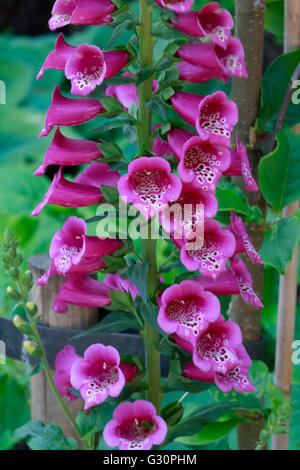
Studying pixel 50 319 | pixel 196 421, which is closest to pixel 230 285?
pixel 196 421

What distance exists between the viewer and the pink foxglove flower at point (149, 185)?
0.49m

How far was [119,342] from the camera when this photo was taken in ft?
2.69

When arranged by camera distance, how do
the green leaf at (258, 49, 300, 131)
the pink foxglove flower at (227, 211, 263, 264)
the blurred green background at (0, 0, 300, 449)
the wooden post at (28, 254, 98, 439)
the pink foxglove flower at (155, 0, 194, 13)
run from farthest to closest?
1. the blurred green background at (0, 0, 300, 449)
2. the wooden post at (28, 254, 98, 439)
3. the green leaf at (258, 49, 300, 131)
4. the pink foxglove flower at (227, 211, 263, 264)
5. the pink foxglove flower at (155, 0, 194, 13)

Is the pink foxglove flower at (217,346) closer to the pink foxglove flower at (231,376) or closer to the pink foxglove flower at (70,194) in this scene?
the pink foxglove flower at (231,376)

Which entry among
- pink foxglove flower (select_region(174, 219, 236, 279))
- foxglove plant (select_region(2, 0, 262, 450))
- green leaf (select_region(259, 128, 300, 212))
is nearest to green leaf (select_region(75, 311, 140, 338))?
foxglove plant (select_region(2, 0, 262, 450))

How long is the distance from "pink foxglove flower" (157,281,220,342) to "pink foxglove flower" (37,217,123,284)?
0.24ft

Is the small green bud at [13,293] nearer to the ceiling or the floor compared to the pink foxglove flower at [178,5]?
nearer to the floor

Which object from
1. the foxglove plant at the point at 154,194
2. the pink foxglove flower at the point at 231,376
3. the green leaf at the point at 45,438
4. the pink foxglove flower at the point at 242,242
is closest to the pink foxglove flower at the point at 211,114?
the foxglove plant at the point at 154,194

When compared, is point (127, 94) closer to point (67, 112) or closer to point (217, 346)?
point (67, 112)

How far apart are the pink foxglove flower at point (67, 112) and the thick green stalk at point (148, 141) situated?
4 centimetres

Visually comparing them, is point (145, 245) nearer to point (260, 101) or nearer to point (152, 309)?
point (152, 309)

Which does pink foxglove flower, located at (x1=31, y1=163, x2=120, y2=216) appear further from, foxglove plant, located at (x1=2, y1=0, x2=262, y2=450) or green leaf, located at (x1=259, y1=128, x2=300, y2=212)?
green leaf, located at (x1=259, y1=128, x2=300, y2=212)

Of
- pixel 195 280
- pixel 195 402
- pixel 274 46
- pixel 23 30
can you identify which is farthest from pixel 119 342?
pixel 23 30

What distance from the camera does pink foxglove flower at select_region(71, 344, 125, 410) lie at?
20.7 inches
